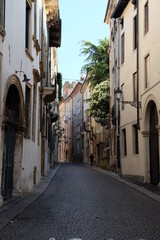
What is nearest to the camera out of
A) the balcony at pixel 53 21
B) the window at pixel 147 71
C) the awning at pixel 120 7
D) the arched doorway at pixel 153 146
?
the arched doorway at pixel 153 146

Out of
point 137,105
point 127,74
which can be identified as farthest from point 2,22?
point 127,74

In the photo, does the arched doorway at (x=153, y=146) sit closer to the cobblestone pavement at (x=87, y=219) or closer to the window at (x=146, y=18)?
the window at (x=146, y=18)

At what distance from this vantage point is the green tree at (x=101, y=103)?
32688 mm

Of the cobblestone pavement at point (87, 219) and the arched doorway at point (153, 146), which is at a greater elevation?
the arched doorway at point (153, 146)

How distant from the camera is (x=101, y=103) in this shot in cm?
3284

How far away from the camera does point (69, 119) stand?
261 feet

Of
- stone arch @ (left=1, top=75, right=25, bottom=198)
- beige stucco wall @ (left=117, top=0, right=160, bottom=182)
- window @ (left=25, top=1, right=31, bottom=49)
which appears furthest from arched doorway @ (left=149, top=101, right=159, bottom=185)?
stone arch @ (left=1, top=75, right=25, bottom=198)

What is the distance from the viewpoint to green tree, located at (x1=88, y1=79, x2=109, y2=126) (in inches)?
1287

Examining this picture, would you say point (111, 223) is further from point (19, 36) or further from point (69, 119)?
point (69, 119)

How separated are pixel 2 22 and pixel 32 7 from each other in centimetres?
511

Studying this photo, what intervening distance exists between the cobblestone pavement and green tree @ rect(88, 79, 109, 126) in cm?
2058

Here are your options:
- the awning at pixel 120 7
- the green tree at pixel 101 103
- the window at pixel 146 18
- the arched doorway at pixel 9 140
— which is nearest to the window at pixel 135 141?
the window at pixel 146 18

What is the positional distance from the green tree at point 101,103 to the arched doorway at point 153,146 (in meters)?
14.2

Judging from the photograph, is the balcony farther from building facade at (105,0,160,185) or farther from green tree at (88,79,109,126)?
green tree at (88,79,109,126)
